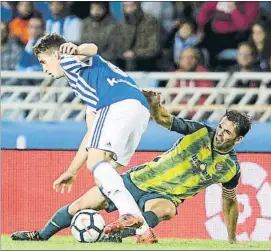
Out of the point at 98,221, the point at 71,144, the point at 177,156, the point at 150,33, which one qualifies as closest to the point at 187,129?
the point at 177,156

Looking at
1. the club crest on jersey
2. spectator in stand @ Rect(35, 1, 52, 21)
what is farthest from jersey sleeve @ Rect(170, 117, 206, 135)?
spectator in stand @ Rect(35, 1, 52, 21)

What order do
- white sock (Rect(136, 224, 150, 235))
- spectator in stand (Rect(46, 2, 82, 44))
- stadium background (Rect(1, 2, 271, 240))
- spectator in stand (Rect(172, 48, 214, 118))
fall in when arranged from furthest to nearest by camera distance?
1. spectator in stand (Rect(46, 2, 82, 44))
2. spectator in stand (Rect(172, 48, 214, 118))
3. stadium background (Rect(1, 2, 271, 240))
4. white sock (Rect(136, 224, 150, 235))

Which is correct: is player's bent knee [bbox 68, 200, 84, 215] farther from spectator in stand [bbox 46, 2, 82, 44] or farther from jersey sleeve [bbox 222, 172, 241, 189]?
spectator in stand [bbox 46, 2, 82, 44]

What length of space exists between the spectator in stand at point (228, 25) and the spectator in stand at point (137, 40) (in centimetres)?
48

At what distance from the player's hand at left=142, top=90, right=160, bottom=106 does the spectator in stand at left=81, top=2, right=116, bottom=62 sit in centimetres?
378

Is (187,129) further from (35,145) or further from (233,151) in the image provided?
(35,145)

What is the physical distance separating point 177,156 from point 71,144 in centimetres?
170

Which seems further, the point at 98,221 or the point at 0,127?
the point at 0,127

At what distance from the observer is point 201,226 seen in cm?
1008

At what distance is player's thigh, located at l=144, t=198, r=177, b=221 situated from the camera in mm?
9245

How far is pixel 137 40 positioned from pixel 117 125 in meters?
4.18

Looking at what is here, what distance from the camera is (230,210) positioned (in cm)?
945

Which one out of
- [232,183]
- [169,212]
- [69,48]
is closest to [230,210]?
[232,183]

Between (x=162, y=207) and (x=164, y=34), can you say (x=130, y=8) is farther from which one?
(x=162, y=207)
